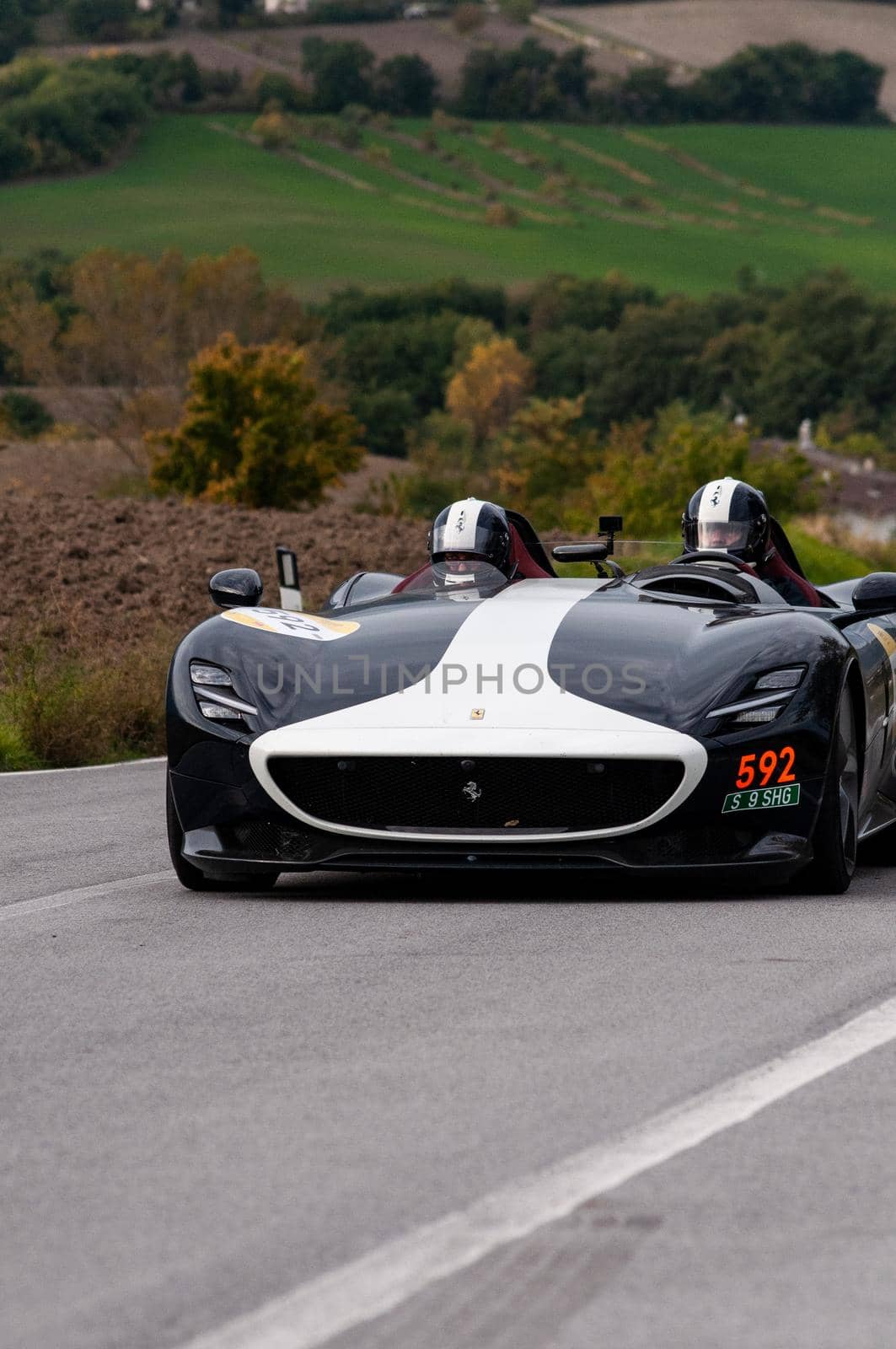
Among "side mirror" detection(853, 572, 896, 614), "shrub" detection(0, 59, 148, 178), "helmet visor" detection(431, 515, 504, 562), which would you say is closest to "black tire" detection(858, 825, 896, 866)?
"side mirror" detection(853, 572, 896, 614)

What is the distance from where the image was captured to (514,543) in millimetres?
9188

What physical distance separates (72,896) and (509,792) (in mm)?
1620

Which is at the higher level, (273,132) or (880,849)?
(880,849)

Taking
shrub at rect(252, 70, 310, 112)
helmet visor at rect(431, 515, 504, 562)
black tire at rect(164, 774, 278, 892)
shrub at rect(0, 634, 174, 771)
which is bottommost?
shrub at rect(252, 70, 310, 112)

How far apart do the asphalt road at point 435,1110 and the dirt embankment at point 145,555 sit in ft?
46.1

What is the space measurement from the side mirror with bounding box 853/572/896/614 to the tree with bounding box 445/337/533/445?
458ft

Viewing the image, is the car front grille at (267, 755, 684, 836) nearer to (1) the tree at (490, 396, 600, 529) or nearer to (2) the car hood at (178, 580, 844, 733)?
(2) the car hood at (178, 580, 844, 733)

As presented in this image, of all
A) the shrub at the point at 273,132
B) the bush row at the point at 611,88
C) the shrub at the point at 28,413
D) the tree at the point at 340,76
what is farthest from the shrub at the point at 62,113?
the shrub at the point at 28,413

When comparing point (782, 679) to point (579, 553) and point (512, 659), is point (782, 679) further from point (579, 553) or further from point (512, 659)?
point (579, 553)

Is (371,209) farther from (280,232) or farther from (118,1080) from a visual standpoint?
(118,1080)

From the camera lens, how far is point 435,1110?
4434 millimetres

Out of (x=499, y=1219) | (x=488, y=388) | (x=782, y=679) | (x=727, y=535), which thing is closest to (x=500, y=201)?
(x=488, y=388)

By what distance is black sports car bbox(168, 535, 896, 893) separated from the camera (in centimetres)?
714

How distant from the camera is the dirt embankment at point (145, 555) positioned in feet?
78.8
